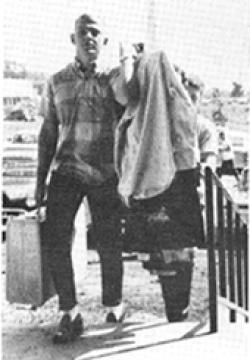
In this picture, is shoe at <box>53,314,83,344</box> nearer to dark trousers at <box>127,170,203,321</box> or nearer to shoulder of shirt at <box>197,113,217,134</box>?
dark trousers at <box>127,170,203,321</box>

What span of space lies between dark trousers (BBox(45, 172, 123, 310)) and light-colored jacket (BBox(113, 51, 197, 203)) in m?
0.07

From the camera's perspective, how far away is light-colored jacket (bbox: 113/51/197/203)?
6.96ft

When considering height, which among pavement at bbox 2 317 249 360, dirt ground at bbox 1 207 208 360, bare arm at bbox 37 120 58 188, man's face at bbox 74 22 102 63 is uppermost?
man's face at bbox 74 22 102 63

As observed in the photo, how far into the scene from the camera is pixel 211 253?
2.17 m

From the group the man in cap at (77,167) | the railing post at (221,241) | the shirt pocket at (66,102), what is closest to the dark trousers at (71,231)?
the man in cap at (77,167)

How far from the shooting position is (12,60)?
2162mm

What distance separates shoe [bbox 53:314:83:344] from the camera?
2146mm

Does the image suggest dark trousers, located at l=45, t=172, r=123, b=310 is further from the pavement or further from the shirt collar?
the shirt collar

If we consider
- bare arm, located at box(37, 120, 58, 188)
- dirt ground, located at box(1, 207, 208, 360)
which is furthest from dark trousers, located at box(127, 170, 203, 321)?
bare arm, located at box(37, 120, 58, 188)

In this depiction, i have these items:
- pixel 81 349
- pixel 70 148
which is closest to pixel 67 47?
pixel 70 148

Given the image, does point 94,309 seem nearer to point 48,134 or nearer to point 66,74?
point 48,134

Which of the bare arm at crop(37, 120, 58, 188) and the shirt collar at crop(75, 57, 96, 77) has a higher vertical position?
the shirt collar at crop(75, 57, 96, 77)

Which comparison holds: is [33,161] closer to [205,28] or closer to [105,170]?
[105,170]

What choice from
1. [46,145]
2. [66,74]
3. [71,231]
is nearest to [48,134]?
[46,145]
